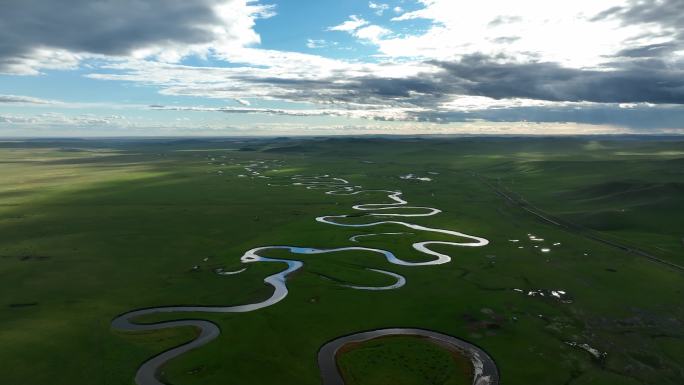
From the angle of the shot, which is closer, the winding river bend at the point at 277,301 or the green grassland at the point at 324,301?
the winding river bend at the point at 277,301

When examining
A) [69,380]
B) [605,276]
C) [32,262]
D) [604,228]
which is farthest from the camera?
[604,228]

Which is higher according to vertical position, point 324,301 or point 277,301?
point 277,301

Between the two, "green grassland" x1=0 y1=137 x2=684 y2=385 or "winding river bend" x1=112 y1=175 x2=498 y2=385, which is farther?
"green grassland" x1=0 y1=137 x2=684 y2=385

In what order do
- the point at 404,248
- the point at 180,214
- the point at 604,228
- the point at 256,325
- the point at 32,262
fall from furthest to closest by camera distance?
the point at 180,214
the point at 604,228
the point at 404,248
the point at 32,262
the point at 256,325

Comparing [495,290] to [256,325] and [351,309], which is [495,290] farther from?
[256,325]

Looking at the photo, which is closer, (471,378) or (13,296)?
(471,378)

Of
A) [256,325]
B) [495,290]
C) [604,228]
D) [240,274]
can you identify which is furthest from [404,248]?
[604,228]

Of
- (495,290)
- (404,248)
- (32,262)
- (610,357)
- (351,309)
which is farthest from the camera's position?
(404,248)

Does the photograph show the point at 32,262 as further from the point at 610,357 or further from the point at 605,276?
the point at 605,276

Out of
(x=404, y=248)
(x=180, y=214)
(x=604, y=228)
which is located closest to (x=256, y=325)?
(x=404, y=248)

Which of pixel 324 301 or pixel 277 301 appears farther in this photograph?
pixel 277 301
